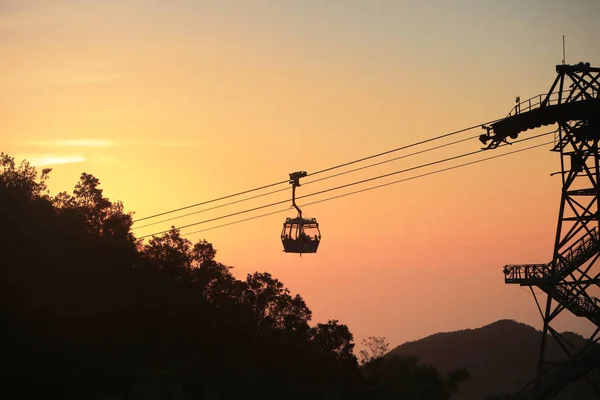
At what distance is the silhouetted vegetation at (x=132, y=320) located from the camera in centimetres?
7412

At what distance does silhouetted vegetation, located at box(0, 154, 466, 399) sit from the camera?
74125 mm

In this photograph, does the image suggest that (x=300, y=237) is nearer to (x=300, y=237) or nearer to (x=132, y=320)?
(x=300, y=237)

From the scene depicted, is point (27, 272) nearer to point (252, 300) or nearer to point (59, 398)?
point (59, 398)

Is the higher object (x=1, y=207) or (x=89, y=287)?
(x=1, y=207)

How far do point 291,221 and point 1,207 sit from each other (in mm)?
37401

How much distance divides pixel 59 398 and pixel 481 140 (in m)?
38.1

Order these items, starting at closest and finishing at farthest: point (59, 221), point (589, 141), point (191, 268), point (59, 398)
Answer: point (589, 141), point (59, 398), point (59, 221), point (191, 268)

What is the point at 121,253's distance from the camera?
87.8 metres

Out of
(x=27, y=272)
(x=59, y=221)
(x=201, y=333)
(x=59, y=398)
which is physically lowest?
(x=59, y=398)

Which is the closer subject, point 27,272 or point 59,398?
point 59,398

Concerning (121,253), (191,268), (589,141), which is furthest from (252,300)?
(589,141)

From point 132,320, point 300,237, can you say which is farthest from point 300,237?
point 132,320

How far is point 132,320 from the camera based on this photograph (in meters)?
80.9

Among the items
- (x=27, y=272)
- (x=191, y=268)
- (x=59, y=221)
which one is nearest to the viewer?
(x=27, y=272)
